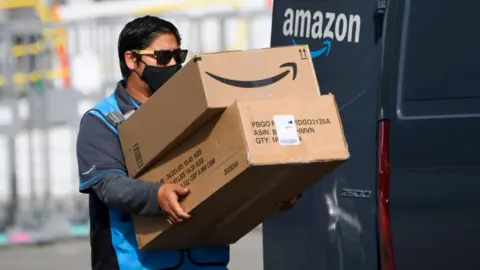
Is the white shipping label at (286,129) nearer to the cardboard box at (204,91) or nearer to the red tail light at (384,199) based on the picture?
the cardboard box at (204,91)

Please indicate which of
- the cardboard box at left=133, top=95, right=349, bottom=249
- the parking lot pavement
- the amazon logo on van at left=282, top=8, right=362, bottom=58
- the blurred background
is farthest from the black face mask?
the blurred background

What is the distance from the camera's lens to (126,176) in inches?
136

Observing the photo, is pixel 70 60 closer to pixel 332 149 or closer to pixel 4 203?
pixel 4 203

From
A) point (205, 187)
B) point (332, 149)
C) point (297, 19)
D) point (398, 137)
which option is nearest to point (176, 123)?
point (205, 187)

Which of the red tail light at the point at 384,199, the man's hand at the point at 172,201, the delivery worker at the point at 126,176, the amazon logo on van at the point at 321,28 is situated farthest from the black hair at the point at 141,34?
the amazon logo on van at the point at 321,28

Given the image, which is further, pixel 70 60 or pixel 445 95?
pixel 70 60

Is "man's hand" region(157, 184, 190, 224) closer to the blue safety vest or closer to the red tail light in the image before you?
the blue safety vest

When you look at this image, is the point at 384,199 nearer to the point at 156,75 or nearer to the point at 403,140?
the point at 403,140

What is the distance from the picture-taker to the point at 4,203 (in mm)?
10680

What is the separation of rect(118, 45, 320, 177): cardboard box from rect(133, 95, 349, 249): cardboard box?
5cm

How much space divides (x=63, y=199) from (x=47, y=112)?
878 mm

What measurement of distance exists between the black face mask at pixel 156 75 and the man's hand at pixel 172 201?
1.32 feet

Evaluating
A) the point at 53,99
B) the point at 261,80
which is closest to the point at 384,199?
the point at 261,80

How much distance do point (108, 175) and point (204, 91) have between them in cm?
46
